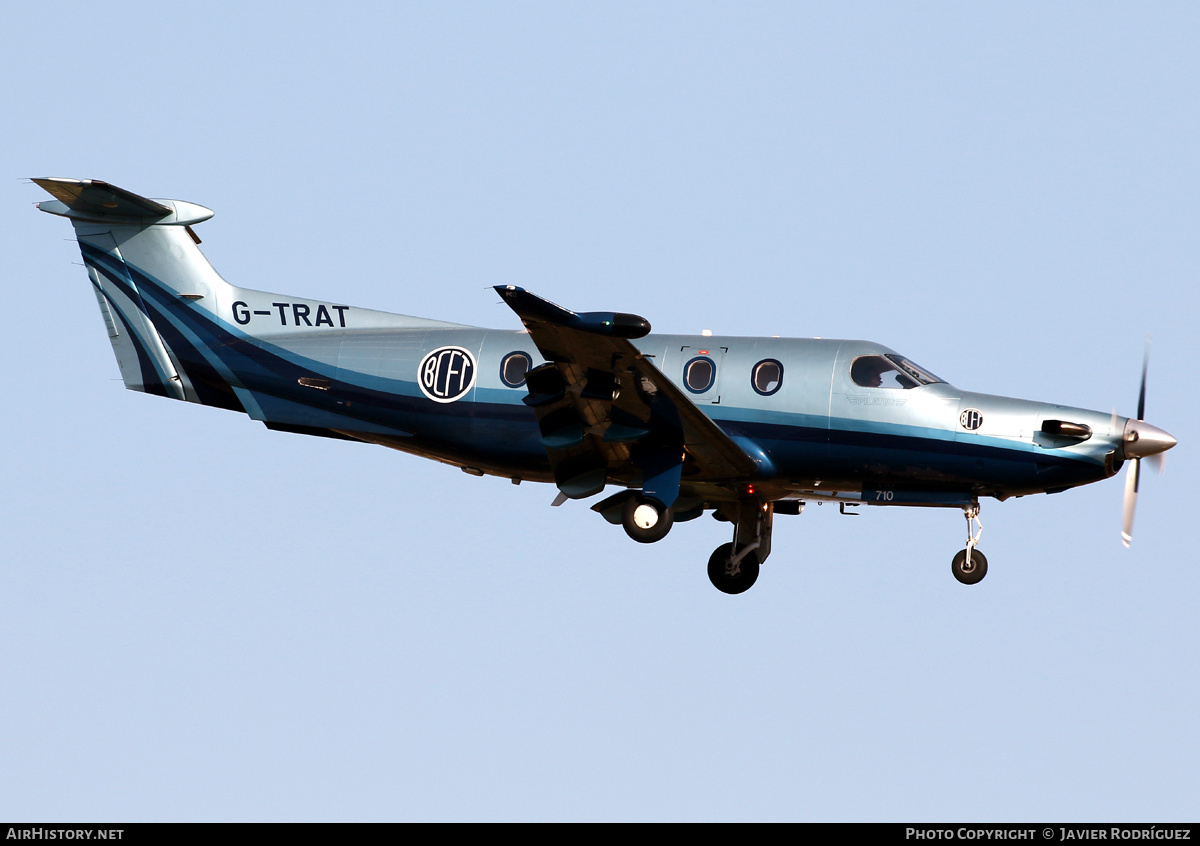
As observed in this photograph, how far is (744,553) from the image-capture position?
23.5m

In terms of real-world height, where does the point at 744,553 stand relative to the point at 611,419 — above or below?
below

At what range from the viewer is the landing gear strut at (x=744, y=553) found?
2350 cm

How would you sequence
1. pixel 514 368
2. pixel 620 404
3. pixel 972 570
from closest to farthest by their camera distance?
1. pixel 620 404
2. pixel 972 570
3. pixel 514 368

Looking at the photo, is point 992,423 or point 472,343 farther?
point 472,343

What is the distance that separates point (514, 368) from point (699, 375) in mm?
2927

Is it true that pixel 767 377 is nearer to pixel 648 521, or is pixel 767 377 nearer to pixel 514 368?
pixel 648 521

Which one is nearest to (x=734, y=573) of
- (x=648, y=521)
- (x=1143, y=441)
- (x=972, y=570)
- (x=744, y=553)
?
(x=744, y=553)

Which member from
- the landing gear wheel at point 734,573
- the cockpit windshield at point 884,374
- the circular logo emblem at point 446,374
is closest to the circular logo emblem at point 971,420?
the cockpit windshield at point 884,374

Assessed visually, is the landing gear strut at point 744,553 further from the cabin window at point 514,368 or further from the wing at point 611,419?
the cabin window at point 514,368
